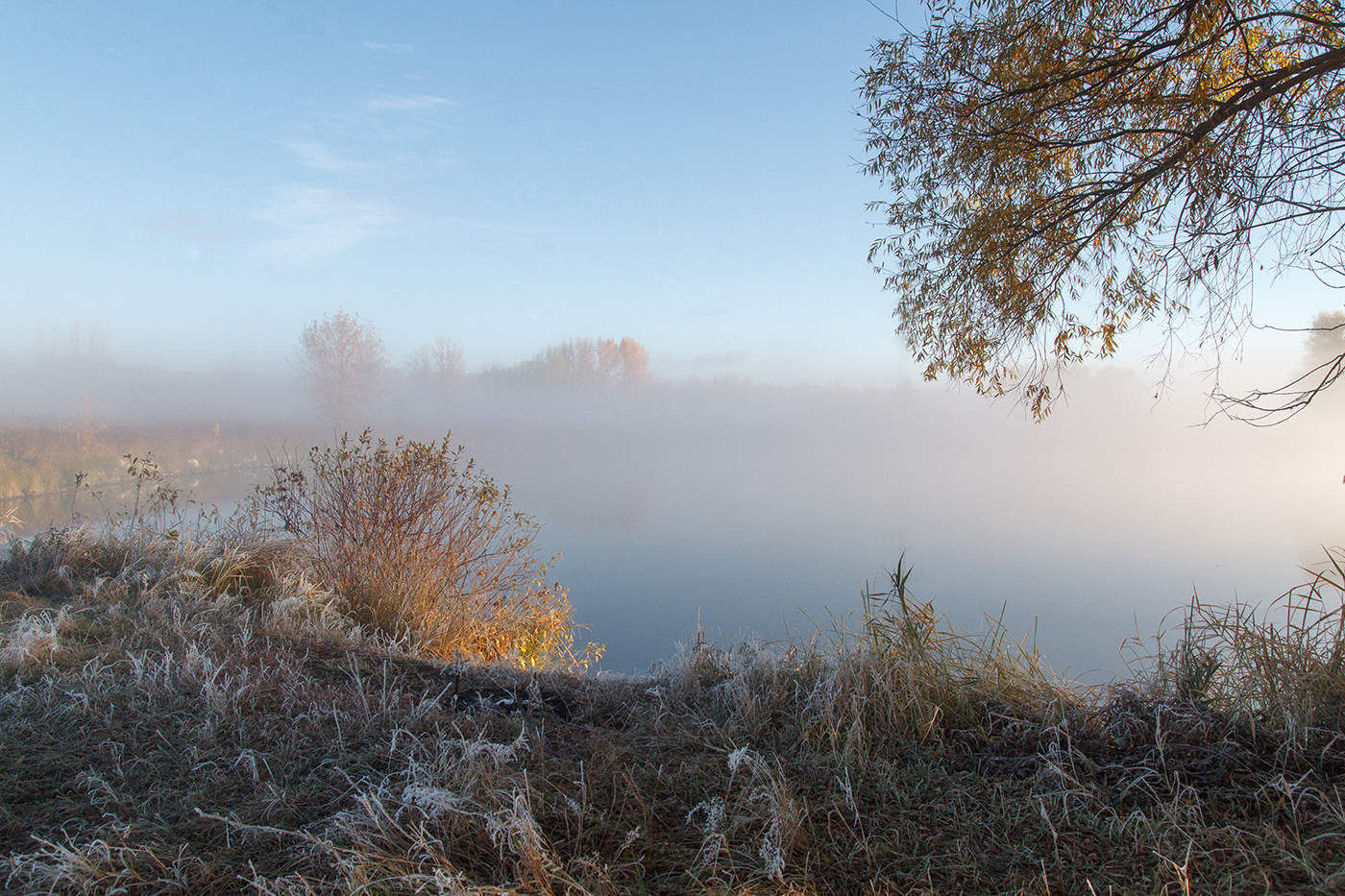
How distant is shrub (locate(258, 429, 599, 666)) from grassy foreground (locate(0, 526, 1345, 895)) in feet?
6.03

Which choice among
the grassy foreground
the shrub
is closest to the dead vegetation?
the grassy foreground

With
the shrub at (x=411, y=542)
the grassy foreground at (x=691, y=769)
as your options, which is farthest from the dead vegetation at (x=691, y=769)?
the shrub at (x=411, y=542)

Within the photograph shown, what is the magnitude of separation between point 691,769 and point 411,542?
4316 mm

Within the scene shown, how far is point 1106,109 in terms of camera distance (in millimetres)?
5305

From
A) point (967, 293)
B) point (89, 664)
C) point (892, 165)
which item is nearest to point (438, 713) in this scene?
point (89, 664)

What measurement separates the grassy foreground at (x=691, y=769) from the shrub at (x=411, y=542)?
6.03 ft

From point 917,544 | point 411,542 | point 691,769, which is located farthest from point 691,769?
point 917,544

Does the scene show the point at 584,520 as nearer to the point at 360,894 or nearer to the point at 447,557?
the point at 447,557

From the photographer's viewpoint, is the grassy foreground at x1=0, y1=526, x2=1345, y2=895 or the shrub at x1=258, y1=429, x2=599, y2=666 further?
the shrub at x1=258, y1=429, x2=599, y2=666

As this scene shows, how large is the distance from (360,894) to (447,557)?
479 centimetres

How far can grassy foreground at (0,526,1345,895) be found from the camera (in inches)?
74.3

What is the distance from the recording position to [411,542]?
6121 mm

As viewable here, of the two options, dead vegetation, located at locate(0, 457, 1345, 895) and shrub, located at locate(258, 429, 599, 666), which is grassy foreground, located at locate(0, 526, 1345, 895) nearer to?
dead vegetation, located at locate(0, 457, 1345, 895)

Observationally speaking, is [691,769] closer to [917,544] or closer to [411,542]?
[411,542]
